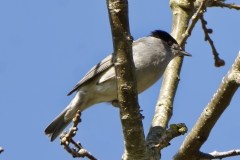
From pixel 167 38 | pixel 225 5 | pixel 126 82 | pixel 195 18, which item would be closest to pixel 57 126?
pixel 167 38

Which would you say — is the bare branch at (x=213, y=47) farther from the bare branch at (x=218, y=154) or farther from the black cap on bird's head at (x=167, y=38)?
the bare branch at (x=218, y=154)

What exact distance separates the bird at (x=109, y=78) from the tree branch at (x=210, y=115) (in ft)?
7.00

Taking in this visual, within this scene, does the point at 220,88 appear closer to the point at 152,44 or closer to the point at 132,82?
the point at 132,82

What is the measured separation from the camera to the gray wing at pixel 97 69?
604cm

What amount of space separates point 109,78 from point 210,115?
2606 mm

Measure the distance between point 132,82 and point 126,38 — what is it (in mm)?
369

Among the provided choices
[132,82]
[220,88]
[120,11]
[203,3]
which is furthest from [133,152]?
[203,3]

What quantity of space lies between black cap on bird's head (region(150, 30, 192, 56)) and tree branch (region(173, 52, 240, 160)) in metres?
2.48

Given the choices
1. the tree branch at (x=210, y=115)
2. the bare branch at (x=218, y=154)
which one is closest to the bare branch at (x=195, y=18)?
the tree branch at (x=210, y=115)

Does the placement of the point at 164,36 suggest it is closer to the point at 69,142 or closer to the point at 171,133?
the point at 171,133

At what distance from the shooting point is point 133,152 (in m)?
3.68

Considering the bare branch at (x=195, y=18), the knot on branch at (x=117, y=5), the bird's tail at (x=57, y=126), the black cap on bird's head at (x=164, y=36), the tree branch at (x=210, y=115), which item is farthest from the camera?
the black cap on bird's head at (x=164, y=36)

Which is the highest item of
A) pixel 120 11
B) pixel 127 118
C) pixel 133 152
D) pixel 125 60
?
pixel 120 11

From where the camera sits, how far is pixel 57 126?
20.9 ft
